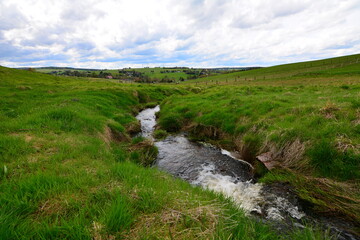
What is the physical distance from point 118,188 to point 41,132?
6.79m

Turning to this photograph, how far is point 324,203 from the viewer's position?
5.27 metres

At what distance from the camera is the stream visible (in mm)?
5392

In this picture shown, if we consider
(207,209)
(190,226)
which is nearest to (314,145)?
(207,209)

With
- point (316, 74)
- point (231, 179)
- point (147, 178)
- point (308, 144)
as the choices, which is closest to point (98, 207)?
point (147, 178)

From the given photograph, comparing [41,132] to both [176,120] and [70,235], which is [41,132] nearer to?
[70,235]

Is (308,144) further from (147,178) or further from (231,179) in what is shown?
(147,178)

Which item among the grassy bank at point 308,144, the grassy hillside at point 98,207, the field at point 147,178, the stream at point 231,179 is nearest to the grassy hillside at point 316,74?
the grassy bank at point 308,144

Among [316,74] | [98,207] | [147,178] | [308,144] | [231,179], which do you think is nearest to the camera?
[98,207]

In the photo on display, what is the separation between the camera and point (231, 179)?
822cm

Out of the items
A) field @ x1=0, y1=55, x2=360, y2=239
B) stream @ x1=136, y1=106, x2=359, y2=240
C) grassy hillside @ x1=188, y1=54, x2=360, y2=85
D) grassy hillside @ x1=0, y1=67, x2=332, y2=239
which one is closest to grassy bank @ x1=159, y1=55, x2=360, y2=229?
field @ x1=0, y1=55, x2=360, y2=239

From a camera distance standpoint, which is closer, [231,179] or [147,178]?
[147,178]

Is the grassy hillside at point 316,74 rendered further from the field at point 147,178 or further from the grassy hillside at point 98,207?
the grassy hillside at point 98,207

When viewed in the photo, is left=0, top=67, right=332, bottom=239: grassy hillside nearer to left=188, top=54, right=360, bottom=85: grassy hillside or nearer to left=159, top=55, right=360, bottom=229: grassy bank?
left=159, top=55, right=360, bottom=229: grassy bank

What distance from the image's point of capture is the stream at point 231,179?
5.39 metres
